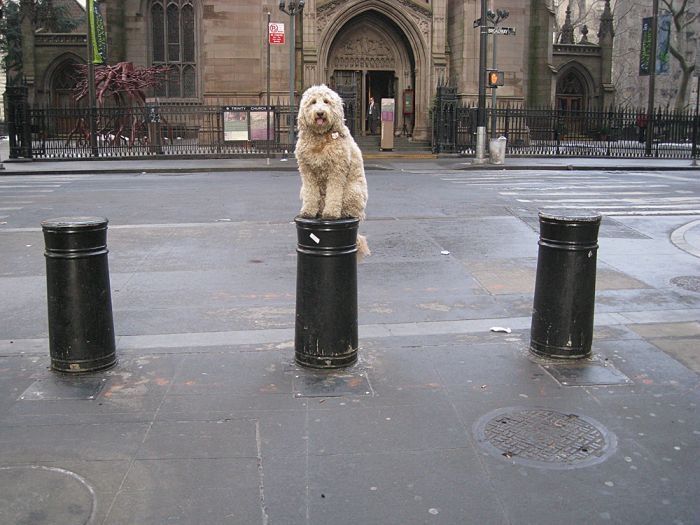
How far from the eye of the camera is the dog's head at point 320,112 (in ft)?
17.3

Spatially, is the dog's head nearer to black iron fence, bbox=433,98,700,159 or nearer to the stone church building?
black iron fence, bbox=433,98,700,159

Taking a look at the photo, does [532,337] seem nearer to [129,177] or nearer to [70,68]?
[129,177]

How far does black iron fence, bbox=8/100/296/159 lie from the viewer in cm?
2742

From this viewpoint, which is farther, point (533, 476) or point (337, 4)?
point (337, 4)

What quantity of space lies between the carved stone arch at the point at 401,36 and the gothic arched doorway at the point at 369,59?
67 mm

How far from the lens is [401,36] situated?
1331 inches

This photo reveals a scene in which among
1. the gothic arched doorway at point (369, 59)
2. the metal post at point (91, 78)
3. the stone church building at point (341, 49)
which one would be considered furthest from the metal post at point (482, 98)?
the metal post at point (91, 78)

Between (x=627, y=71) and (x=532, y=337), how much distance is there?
2408 inches

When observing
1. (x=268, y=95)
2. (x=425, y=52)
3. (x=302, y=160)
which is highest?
(x=425, y=52)

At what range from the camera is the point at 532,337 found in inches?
221

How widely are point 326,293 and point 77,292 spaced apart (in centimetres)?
173

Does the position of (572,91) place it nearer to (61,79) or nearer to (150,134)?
(150,134)

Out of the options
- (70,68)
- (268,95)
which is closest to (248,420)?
(268,95)

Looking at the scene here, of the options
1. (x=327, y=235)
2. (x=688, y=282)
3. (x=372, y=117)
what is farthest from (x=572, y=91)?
(x=327, y=235)
